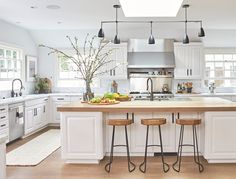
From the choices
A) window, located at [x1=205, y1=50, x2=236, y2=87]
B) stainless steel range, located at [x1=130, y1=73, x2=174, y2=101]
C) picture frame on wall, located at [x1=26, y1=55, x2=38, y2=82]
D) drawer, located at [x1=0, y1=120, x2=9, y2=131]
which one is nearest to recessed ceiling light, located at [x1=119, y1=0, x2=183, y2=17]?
drawer, located at [x1=0, y1=120, x2=9, y2=131]

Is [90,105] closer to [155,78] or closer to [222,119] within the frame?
[222,119]

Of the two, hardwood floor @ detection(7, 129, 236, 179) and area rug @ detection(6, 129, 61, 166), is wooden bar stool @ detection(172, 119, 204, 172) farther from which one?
area rug @ detection(6, 129, 61, 166)

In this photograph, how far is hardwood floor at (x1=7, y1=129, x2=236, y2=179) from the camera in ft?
12.7

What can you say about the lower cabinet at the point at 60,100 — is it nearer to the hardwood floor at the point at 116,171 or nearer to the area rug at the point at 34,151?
the area rug at the point at 34,151

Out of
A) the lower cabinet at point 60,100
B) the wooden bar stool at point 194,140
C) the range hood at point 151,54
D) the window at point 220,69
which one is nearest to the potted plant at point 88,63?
the range hood at point 151,54

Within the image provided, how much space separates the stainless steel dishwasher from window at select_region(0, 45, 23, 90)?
920 mm

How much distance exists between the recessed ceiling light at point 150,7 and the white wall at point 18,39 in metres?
3.40

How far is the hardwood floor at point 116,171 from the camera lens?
3857mm

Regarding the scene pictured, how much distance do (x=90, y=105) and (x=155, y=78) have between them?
151 inches

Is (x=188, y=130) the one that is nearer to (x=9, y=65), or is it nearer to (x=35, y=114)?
(x=35, y=114)

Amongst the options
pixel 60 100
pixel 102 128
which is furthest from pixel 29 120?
pixel 102 128

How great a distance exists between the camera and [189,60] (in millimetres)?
7801

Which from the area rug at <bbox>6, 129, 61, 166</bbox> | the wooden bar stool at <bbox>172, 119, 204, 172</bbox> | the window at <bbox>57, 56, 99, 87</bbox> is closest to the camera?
the wooden bar stool at <bbox>172, 119, 204, 172</bbox>

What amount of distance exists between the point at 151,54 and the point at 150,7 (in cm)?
381
